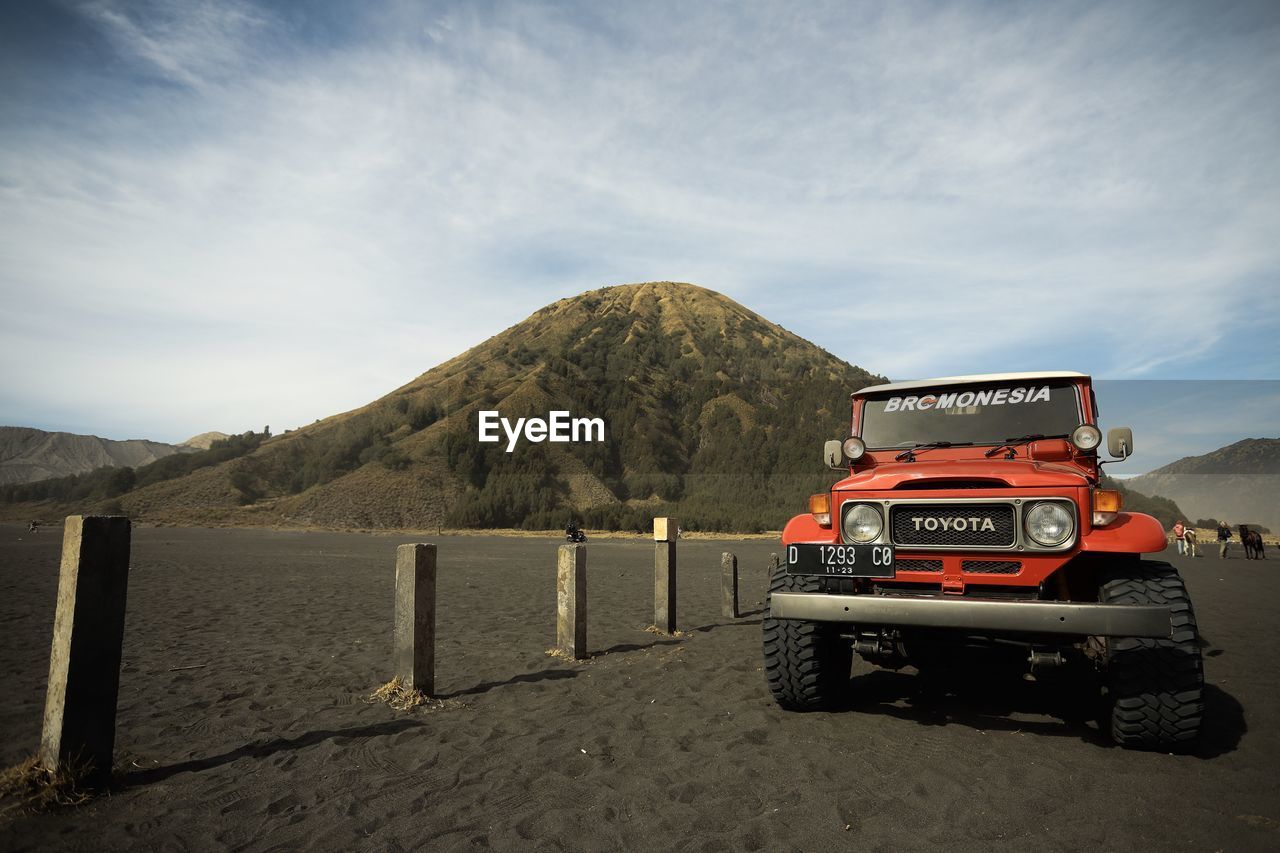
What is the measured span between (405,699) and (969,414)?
17.5ft

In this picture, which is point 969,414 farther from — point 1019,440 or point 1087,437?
point 1087,437

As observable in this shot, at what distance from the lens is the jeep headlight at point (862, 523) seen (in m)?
5.05

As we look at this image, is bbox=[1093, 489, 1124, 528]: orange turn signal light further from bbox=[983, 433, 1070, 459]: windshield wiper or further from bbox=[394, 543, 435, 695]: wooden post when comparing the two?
bbox=[394, 543, 435, 695]: wooden post

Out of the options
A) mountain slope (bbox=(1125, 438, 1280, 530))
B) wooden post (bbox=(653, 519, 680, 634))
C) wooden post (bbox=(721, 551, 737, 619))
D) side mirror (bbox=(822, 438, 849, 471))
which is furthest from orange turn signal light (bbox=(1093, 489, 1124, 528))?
mountain slope (bbox=(1125, 438, 1280, 530))

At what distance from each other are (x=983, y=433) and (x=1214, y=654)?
16.8 ft

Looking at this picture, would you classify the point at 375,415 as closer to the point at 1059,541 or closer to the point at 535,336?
the point at 535,336

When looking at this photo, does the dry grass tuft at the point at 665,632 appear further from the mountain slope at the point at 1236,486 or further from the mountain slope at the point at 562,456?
the mountain slope at the point at 1236,486

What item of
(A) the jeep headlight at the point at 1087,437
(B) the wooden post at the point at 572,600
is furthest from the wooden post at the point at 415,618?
(A) the jeep headlight at the point at 1087,437

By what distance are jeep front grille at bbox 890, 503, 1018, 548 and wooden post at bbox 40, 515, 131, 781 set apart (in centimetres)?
463

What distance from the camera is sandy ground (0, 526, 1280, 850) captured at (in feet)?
11.1

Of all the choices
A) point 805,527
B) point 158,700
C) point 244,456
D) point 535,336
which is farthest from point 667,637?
point 535,336

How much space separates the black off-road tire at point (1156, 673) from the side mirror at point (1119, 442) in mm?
1351

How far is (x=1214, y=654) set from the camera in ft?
27.3

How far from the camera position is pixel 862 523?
5.11 metres
